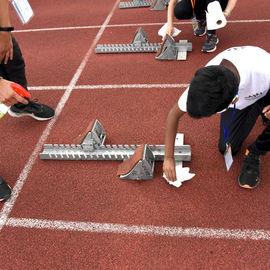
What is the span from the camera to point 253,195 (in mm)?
2361

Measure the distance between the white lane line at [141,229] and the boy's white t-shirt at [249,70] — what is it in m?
1.08

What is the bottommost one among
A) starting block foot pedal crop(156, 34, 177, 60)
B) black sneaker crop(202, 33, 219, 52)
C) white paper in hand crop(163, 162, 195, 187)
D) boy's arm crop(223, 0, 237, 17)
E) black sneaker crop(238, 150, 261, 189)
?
black sneaker crop(238, 150, 261, 189)

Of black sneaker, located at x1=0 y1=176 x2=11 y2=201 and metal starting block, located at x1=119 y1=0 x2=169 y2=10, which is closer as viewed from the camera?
black sneaker, located at x1=0 y1=176 x2=11 y2=201

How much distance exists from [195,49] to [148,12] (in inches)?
86.5

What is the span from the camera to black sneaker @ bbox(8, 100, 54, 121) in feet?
10.9

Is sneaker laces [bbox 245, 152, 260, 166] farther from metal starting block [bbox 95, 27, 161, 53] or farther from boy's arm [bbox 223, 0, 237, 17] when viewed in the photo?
metal starting block [bbox 95, 27, 161, 53]

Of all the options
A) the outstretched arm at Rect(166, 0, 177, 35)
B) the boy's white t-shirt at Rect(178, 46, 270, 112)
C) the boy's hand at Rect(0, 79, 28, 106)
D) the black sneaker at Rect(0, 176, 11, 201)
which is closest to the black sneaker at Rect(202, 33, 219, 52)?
the outstretched arm at Rect(166, 0, 177, 35)

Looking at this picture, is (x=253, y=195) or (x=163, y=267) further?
(x=253, y=195)

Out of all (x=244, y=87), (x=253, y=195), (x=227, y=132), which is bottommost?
(x=253, y=195)

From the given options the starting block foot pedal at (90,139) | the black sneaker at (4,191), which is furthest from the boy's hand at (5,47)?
the black sneaker at (4,191)

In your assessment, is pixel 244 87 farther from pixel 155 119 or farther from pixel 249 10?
pixel 249 10

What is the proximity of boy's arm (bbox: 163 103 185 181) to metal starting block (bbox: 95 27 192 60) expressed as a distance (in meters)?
2.42

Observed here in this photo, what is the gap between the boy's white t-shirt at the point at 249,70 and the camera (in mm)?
1895

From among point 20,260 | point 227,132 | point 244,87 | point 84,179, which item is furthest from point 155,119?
point 20,260
